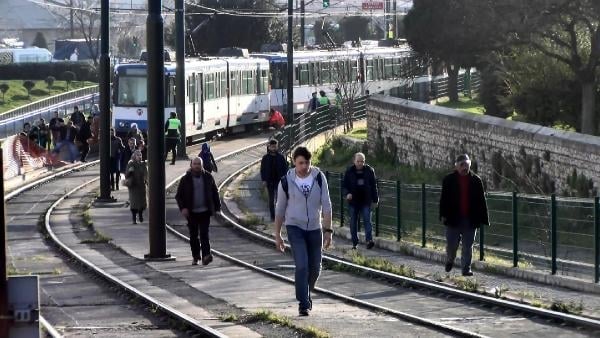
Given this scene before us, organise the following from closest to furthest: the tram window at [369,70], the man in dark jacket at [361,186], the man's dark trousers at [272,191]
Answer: the man in dark jacket at [361,186] → the man's dark trousers at [272,191] → the tram window at [369,70]

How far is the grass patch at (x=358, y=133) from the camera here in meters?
52.6

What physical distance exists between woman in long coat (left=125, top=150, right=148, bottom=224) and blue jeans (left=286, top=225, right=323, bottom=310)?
536 inches

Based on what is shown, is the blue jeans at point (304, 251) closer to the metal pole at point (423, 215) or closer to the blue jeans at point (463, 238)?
the blue jeans at point (463, 238)

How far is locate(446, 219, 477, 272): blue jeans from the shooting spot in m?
18.9

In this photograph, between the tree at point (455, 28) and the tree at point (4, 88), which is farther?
Answer: the tree at point (4, 88)

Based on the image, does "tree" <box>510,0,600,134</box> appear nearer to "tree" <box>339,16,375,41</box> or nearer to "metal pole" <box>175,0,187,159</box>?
"metal pole" <box>175,0,187,159</box>

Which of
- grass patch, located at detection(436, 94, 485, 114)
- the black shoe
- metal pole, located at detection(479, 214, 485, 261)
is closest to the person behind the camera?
the black shoe

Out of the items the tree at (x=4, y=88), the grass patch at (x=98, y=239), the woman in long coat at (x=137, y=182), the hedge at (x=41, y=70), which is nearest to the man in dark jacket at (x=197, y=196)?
the grass patch at (x=98, y=239)

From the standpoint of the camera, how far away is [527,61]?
44719 millimetres

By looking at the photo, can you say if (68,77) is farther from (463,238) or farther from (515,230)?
(463,238)

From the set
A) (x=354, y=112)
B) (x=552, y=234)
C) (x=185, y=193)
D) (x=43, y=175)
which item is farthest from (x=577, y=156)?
(x=354, y=112)

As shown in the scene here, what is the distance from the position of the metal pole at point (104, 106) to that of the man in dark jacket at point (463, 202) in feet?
49.4

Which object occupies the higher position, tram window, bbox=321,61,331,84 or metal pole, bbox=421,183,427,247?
tram window, bbox=321,61,331,84

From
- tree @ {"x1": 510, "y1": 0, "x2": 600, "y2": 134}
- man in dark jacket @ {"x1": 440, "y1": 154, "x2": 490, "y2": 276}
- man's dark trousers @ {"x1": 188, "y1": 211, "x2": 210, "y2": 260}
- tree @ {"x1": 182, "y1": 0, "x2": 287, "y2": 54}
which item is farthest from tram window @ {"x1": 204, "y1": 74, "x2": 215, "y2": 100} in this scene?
man in dark jacket @ {"x1": 440, "y1": 154, "x2": 490, "y2": 276}
